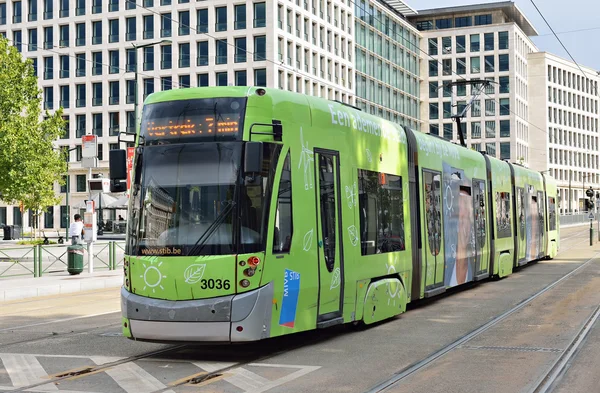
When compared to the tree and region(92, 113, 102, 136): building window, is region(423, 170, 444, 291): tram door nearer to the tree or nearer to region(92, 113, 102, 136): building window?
the tree

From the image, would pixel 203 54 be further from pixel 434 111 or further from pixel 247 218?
pixel 247 218

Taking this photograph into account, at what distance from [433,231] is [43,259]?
41.6 feet

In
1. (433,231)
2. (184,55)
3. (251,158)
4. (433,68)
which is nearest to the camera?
(251,158)

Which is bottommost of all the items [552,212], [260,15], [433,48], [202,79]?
[552,212]

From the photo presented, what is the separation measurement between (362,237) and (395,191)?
1865 mm

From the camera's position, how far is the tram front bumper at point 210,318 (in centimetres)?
936

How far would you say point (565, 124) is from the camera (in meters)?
129

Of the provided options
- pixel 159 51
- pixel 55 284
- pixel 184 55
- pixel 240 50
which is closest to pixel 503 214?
pixel 55 284

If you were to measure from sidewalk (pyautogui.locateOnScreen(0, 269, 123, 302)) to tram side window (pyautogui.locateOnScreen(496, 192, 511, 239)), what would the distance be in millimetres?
9916

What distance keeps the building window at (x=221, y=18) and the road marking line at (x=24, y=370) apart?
64.3 metres

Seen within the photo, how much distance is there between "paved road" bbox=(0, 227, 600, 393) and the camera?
848 centimetres

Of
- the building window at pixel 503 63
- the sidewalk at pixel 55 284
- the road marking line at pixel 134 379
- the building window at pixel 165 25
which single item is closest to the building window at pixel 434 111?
the building window at pixel 503 63

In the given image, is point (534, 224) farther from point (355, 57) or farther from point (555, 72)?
point (555, 72)

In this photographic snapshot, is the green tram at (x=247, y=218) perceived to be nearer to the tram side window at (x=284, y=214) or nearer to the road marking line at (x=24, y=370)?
the tram side window at (x=284, y=214)
